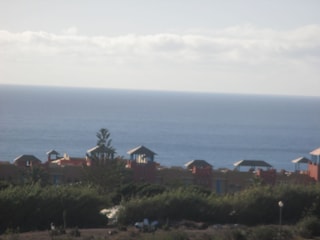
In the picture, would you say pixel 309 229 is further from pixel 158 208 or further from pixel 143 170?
pixel 143 170

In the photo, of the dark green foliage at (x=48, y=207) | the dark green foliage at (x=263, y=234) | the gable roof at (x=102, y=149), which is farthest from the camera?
the gable roof at (x=102, y=149)

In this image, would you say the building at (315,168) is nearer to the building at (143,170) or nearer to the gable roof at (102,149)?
the building at (143,170)

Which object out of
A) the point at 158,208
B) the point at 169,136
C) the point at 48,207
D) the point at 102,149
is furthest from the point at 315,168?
the point at 169,136

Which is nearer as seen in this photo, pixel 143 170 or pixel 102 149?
pixel 143 170

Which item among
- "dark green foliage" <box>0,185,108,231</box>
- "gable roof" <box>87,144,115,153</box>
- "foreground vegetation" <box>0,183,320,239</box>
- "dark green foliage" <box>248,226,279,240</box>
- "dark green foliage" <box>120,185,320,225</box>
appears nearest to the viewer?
"dark green foliage" <box>248,226,279,240</box>

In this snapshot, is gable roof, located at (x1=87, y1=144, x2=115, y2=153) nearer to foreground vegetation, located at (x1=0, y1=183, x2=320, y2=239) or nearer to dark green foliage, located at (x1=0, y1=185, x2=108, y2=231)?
foreground vegetation, located at (x1=0, y1=183, x2=320, y2=239)

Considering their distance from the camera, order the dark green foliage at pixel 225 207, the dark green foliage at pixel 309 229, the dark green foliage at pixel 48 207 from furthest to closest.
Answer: the dark green foliage at pixel 225 207, the dark green foliage at pixel 48 207, the dark green foliage at pixel 309 229

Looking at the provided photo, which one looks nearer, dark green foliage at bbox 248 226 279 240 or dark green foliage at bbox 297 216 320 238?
dark green foliage at bbox 248 226 279 240

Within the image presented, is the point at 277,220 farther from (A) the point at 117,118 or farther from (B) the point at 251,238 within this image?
(A) the point at 117,118

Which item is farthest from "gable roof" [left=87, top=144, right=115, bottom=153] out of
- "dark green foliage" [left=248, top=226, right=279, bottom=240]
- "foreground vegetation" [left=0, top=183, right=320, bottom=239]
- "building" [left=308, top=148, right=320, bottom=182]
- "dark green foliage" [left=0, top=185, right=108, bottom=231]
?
"dark green foliage" [left=248, top=226, right=279, bottom=240]

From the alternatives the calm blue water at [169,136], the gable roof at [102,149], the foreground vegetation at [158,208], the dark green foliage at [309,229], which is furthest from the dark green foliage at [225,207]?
the calm blue water at [169,136]

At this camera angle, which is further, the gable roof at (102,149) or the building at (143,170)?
the gable roof at (102,149)

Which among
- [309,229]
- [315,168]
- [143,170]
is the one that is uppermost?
[315,168]

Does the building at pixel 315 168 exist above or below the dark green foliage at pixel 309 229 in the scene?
above
